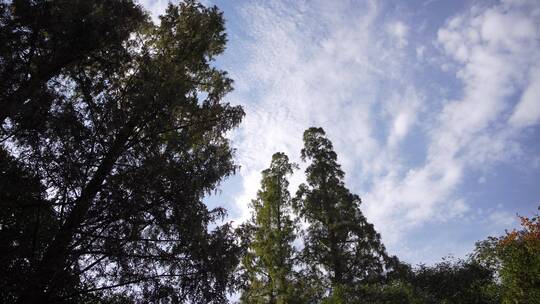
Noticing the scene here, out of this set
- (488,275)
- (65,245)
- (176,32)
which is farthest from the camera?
(488,275)

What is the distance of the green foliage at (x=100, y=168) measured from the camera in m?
7.84

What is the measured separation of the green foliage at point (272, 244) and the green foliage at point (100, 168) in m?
9.46

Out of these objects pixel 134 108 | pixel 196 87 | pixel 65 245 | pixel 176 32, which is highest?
pixel 176 32

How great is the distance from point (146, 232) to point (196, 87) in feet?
17.6

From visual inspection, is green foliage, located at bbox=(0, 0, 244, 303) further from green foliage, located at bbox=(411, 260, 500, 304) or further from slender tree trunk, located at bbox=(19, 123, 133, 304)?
green foliage, located at bbox=(411, 260, 500, 304)

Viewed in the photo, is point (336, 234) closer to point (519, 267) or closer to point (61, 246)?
point (519, 267)

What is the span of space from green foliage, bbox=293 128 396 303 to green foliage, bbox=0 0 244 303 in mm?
12672

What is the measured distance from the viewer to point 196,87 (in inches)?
505

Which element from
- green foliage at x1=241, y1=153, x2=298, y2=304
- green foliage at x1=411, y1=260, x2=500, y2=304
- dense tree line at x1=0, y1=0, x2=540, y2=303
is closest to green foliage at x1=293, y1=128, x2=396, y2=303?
green foliage at x1=241, y1=153, x2=298, y2=304

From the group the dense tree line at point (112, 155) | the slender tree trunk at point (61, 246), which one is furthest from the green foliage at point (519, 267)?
the slender tree trunk at point (61, 246)

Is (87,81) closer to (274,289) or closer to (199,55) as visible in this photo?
(199,55)

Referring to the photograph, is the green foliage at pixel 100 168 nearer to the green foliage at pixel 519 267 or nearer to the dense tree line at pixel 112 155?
the dense tree line at pixel 112 155

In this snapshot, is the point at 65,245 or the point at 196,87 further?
the point at 196,87

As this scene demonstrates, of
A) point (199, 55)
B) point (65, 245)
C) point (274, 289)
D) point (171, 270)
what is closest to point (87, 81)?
point (199, 55)
